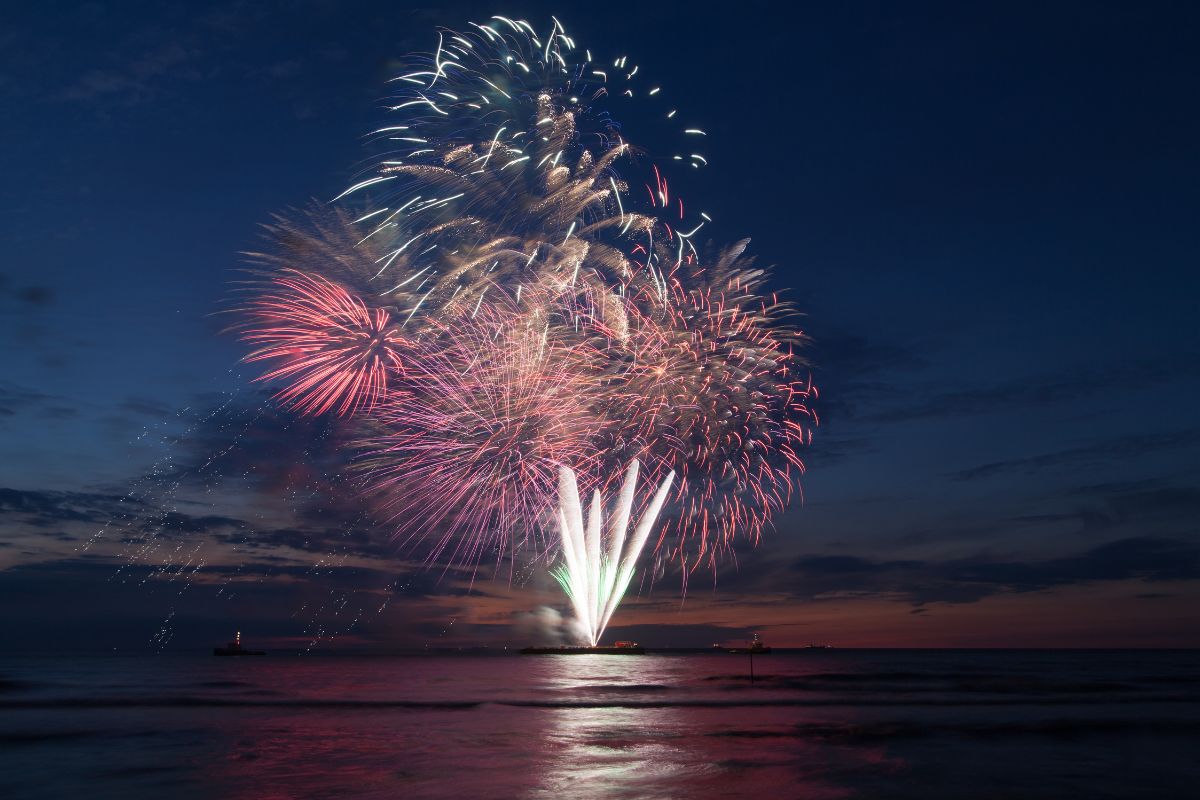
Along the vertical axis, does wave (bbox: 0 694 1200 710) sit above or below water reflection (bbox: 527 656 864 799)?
below

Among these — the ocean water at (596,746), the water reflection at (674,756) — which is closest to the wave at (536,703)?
the ocean water at (596,746)

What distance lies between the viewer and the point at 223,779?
22.6 metres

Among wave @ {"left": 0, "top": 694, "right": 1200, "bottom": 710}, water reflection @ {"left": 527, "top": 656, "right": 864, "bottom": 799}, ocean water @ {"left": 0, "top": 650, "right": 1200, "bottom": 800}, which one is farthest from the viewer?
wave @ {"left": 0, "top": 694, "right": 1200, "bottom": 710}

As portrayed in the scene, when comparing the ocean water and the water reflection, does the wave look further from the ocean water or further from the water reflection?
the water reflection

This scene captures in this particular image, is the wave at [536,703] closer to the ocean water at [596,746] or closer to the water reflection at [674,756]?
the ocean water at [596,746]

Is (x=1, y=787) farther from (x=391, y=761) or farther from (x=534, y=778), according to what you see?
(x=534, y=778)

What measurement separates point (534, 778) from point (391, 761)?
17.4ft

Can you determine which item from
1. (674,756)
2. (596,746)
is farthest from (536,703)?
(674,756)

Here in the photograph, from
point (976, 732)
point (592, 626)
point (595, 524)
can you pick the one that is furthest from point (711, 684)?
point (976, 732)

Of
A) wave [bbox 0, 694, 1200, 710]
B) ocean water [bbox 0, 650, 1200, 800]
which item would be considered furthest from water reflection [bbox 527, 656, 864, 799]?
wave [bbox 0, 694, 1200, 710]

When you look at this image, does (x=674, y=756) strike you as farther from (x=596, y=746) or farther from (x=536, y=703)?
(x=536, y=703)

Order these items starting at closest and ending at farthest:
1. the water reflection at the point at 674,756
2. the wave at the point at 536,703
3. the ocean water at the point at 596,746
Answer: the water reflection at the point at 674,756 < the ocean water at the point at 596,746 < the wave at the point at 536,703

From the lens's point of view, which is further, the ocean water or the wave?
the wave

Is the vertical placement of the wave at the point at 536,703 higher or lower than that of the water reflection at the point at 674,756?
lower
